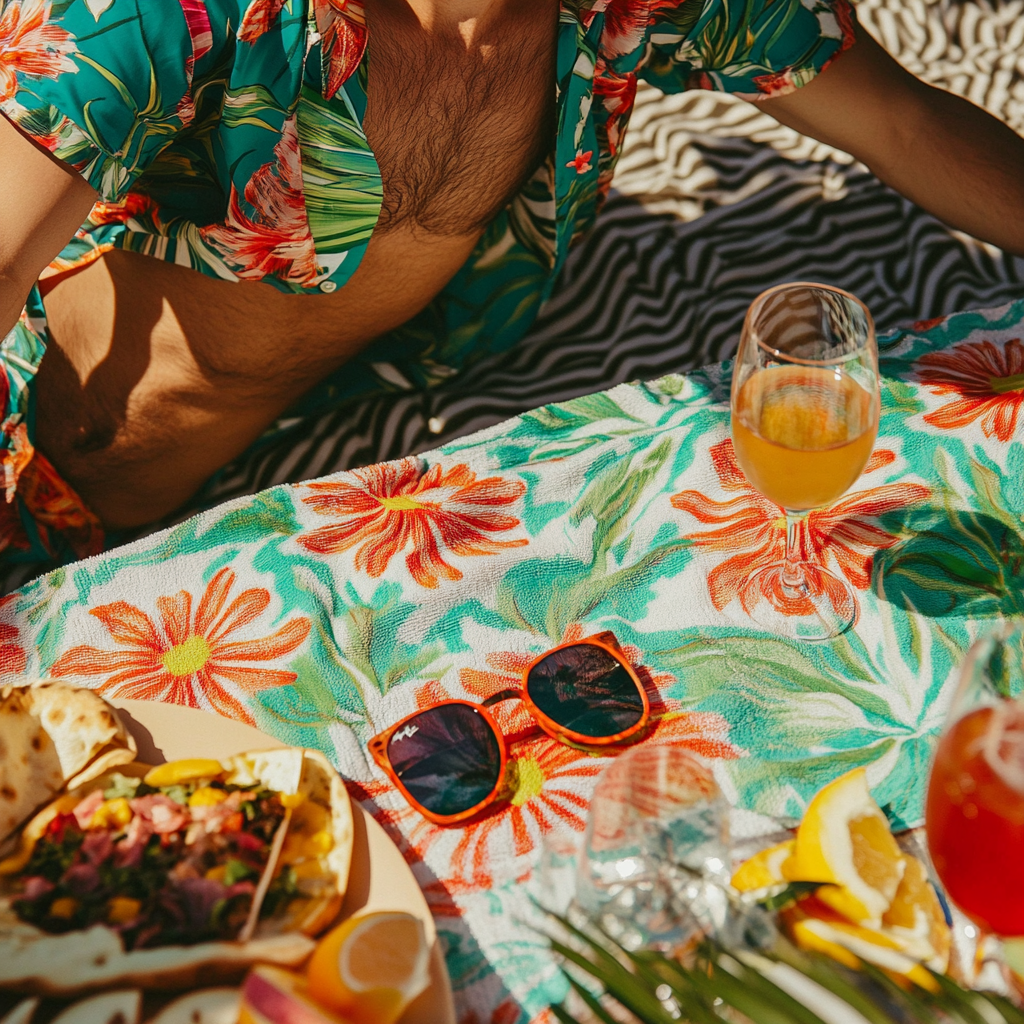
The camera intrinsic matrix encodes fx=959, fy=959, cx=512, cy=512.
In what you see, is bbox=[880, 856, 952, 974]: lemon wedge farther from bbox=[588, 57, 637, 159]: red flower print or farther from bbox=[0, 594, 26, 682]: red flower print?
bbox=[588, 57, 637, 159]: red flower print

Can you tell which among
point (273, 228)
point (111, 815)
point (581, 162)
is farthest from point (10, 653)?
point (581, 162)

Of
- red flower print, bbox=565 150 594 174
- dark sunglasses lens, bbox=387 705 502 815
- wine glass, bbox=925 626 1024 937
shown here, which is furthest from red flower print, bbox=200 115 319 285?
wine glass, bbox=925 626 1024 937

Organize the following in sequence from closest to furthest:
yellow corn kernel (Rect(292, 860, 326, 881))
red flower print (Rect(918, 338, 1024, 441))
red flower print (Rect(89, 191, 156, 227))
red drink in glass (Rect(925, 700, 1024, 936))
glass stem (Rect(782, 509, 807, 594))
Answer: red drink in glass (Rect(925, 700, 1024, 936)) → yellow corn kernel (Rect(292, 860, 326, 881)) → glass stem (Rect(782, 509, 807, 594)) → red flower print (Rect(918, 338, 1024, 441)) → red flower print (Rect(89, 191, 156, 227))

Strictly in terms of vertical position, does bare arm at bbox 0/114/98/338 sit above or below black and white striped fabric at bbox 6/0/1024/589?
above

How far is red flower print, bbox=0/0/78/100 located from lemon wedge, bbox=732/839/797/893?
2.77ft

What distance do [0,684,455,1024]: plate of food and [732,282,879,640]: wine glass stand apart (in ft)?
1.30

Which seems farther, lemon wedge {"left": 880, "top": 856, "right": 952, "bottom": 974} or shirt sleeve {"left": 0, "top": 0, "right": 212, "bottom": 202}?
shirt sleeve {"left": 0, "top": 0, "right": 212, "bottom": 202}

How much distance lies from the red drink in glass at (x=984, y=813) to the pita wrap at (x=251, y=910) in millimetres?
338

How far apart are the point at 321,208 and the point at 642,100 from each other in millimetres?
938

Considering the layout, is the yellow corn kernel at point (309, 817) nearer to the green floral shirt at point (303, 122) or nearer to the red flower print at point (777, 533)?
the red flower print at point (777, 533)

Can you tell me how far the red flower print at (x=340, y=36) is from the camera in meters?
0.90

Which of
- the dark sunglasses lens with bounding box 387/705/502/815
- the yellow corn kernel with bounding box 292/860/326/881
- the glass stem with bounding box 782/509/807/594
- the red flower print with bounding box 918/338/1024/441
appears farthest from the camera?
the red flower print with bounding box 918/338/1024/441

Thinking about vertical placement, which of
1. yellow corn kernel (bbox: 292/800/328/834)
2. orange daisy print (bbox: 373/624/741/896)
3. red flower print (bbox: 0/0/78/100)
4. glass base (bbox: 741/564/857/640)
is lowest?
glass base (bbox: 741/564/857/640)

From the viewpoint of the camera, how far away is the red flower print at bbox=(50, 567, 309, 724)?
752 mm
